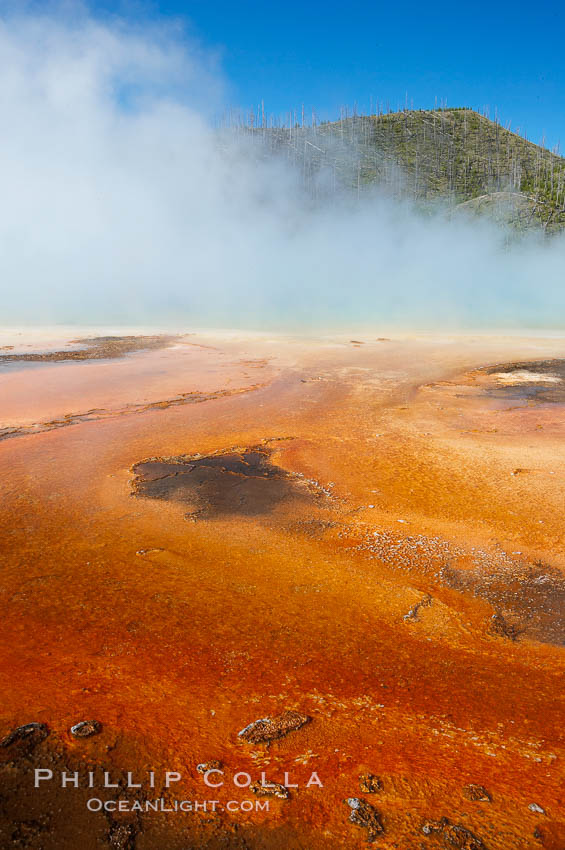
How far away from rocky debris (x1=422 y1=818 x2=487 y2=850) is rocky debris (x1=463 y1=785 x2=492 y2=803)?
10 cm

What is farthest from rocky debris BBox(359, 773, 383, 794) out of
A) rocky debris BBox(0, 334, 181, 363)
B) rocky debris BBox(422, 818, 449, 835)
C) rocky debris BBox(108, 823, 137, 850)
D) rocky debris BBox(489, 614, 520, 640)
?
rocky debris BBox(0, 334, 181, 363)

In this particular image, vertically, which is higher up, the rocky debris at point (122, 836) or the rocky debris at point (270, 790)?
the rocky debris at point (122, 836)

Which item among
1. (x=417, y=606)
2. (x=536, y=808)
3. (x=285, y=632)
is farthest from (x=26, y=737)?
(x=417, y=606)

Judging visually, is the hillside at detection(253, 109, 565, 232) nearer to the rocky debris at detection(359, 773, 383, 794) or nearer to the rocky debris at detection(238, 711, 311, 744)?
the rocky debris at detection(238, 711, 311, 744)

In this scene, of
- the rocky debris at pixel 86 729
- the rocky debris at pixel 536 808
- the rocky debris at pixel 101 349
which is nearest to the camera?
the rocky debris at pixel 536 808

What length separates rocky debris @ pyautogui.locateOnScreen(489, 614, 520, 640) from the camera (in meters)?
2.27

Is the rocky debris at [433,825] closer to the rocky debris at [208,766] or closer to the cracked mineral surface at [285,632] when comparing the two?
the cracked mineral surface at [285,632]

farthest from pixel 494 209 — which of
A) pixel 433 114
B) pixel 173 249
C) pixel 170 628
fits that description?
pixel 170 628

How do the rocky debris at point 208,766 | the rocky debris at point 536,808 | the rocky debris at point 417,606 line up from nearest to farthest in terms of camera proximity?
the rocky debris at point 536,808, the rocky debris at point 208,766, the rocky debris at point 417,606

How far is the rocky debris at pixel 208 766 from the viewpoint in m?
1.57

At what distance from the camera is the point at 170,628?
7.47 ft

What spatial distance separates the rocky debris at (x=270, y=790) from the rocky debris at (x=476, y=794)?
1.64 feet

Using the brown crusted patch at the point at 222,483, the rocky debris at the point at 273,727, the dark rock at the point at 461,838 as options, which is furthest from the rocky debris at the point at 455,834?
the brown crusted patch at the point at 222,483

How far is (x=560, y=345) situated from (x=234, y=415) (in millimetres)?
10091
